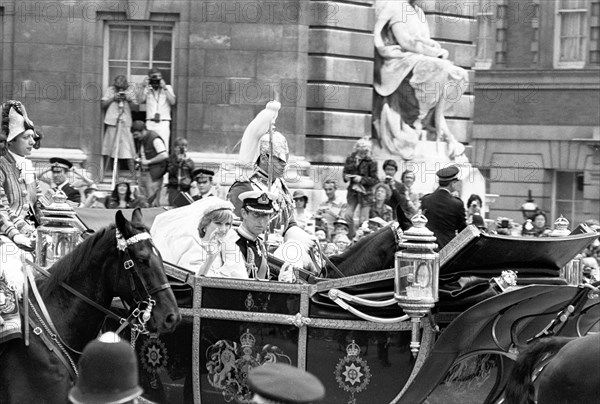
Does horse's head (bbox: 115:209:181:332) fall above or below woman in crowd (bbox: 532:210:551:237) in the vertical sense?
above

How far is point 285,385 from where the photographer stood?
506 centimetres

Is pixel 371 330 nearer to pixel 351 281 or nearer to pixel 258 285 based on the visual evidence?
pixel 351 281

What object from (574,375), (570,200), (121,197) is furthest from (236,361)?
(570,200)

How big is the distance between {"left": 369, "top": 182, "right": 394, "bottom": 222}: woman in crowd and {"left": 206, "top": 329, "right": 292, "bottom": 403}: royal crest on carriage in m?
7.59

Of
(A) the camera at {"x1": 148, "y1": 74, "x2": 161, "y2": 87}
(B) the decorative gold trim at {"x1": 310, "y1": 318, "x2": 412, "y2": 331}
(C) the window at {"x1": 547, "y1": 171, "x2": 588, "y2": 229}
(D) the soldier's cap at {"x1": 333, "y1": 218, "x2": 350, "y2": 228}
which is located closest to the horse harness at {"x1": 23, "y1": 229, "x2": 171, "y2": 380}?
(B) the decorative gold trim at {"x1": 310, "y1": 318, "x2": 412, "y2": 331}

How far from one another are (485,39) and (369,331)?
27.6 m

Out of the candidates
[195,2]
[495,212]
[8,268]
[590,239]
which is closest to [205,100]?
[195,2]

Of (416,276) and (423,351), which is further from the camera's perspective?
(423,351)

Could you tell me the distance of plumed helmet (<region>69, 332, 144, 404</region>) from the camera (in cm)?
564

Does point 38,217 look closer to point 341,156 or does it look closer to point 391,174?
point 391,174

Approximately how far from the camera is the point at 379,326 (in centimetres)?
981

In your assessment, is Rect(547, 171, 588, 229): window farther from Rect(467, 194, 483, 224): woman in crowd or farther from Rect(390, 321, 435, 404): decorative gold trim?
Rect(390, 321, 435, 404): decorative gold trim

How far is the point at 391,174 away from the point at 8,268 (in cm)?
1027

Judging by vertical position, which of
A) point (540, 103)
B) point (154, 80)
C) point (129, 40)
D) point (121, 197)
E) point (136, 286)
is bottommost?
point (136, 286)
